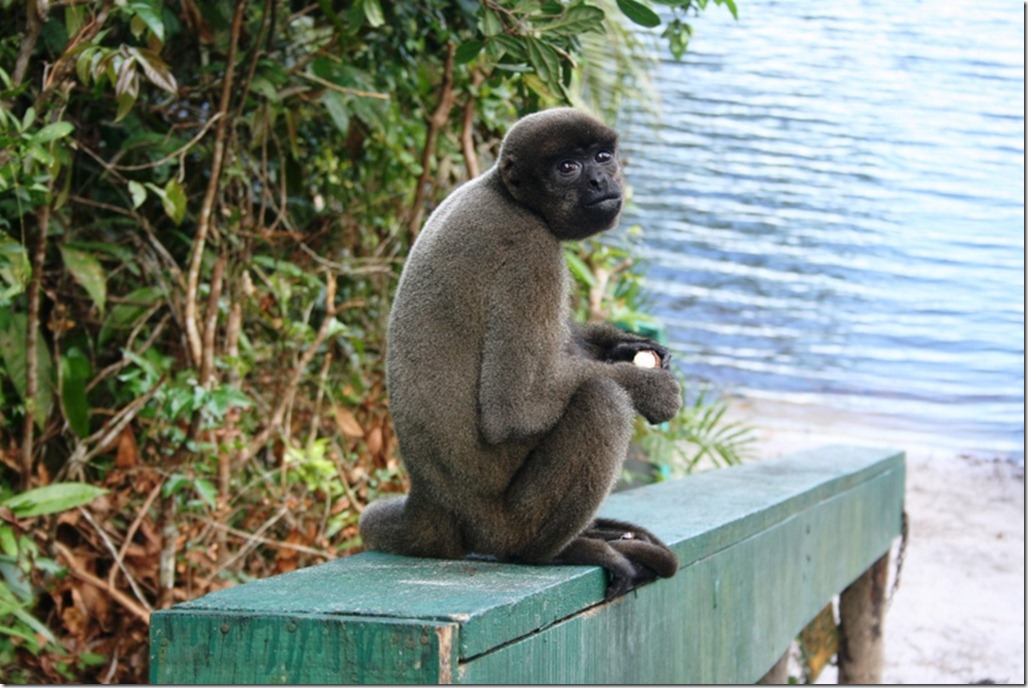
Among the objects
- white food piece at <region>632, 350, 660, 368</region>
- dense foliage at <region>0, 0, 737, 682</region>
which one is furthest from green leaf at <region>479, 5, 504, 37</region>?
white food piece at <region>632, 350, 660, 368</region>

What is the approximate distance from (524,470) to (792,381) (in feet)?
21.6

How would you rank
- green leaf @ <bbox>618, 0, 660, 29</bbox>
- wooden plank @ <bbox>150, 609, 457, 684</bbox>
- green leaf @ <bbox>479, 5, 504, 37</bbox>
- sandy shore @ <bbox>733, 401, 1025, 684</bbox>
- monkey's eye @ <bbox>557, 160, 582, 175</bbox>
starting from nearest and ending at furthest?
wooden plank @ <bbox>150, 609, 457, 684</bbox>
monkey's eye @ <bbox>557, 160, 582, 175</bbox>
green leaf @ <bbox>618, 0, 660, 29</bbox>
green leaf @ <bbox>479, 5, 504, 37</bbox>
sandy shore @ <bbox>733, 401, 1025, 684</bbox>

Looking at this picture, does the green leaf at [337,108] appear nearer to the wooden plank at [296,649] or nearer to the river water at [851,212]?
the wooden plank at [296,649]

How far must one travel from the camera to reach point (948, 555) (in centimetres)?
905

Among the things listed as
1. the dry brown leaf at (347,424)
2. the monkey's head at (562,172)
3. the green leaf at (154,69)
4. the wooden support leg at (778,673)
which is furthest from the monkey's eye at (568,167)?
the wooden support leg at (778,673)

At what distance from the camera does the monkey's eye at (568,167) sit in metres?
3.09

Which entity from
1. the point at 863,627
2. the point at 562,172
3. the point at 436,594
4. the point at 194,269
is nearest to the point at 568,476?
the point at 436,594

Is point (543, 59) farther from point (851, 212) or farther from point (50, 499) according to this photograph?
point (851, 212)

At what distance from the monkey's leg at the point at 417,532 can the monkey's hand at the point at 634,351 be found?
26.1 inches

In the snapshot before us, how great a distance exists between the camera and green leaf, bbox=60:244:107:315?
4.09 meters

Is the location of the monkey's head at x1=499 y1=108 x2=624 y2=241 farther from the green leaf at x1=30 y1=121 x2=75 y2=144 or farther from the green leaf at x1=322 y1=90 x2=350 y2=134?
the green leaf at x1=322 y1=90 x2=350 y2=134

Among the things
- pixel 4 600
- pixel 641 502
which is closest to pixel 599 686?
pixel 641 502

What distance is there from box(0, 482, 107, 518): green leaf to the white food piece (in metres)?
1.80

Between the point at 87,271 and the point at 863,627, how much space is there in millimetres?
4473
